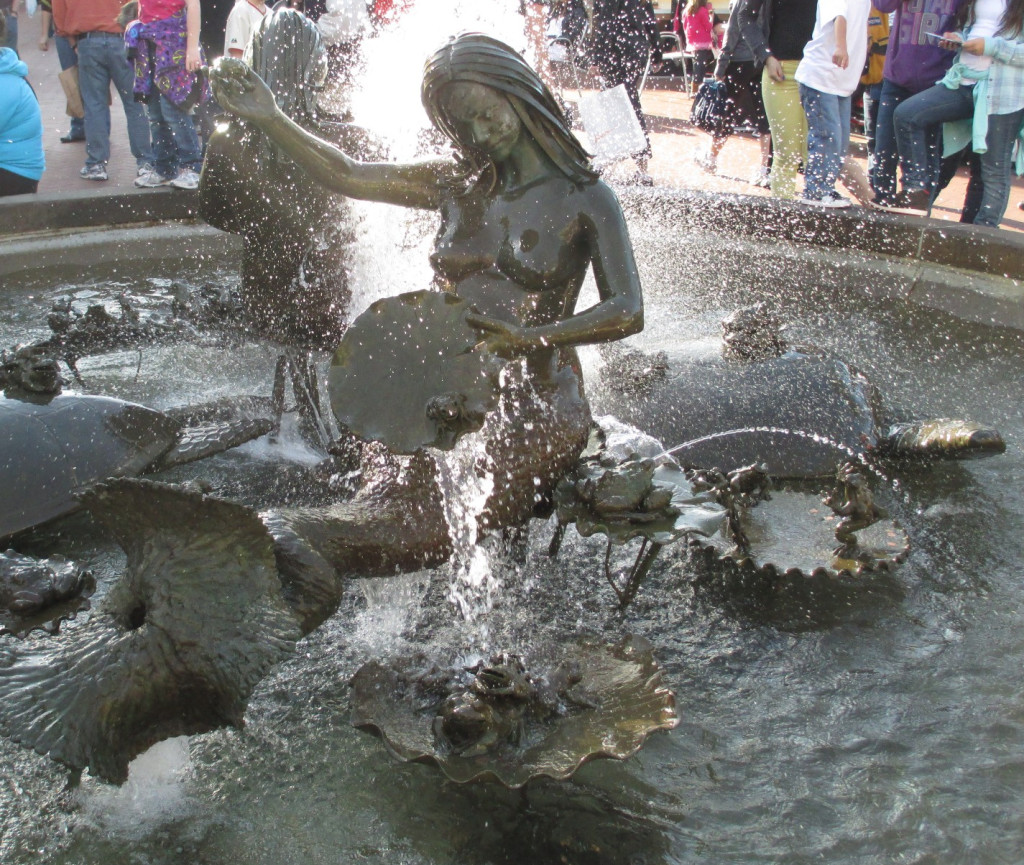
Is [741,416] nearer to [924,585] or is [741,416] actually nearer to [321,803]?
[924,585]

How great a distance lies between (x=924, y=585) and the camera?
10.4 feet

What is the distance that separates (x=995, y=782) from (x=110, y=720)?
6.69ft

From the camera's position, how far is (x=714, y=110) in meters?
8.46

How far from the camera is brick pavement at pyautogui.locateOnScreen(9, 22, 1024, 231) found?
7961 mm

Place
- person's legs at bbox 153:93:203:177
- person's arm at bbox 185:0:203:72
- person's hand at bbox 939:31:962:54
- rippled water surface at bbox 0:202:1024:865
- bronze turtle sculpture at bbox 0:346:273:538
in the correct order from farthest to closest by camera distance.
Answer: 1. person's legs at bbox 153:93:203:177
2. person's arm at bbox 185:0:203:72
3. person's hand at bbox 939:31:962:54
4. bronze turtle sculpture at bbox 0:346:273:538
5. rippled water surface at bbox 0:202:1024:865

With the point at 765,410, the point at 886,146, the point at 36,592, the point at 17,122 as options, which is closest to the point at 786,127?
the point at 886,146

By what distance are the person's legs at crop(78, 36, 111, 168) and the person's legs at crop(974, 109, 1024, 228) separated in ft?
21.3

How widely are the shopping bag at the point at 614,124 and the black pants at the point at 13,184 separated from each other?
3.75 metres

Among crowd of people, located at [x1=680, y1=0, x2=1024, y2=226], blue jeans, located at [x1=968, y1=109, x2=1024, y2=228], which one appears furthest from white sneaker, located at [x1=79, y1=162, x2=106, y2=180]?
blue jeans, located at [x1=968, y1=109, x2=1024, y2=228]

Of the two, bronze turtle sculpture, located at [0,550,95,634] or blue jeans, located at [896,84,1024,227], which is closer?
bronze turtle sculpture, located at [0,550,95,634]

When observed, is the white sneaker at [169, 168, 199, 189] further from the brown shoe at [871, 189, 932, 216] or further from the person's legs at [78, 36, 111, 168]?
the brown shoe at [871, 189, 932, 216]

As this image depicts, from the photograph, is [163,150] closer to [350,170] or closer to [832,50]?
[832,50]

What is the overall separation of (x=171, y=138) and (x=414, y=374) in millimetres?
5924

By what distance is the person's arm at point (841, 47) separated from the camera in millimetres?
6535
